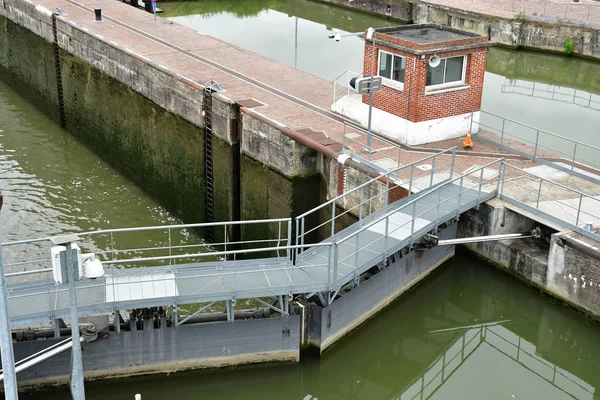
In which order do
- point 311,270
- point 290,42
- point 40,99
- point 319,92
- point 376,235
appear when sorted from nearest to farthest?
point 311,270
point 376,235
point 319,92
point 40,99
point 290,42

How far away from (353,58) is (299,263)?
2244cm

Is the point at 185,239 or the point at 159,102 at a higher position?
the point at 159,102

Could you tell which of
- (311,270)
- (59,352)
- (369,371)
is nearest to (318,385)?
(369,371)

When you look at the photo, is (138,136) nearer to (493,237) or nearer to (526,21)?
Result: (493,237)

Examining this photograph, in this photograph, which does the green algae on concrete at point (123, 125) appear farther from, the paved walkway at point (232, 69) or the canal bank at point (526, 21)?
the canal bank at point (526, 21)

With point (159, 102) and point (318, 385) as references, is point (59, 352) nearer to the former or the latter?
point (318, 385)

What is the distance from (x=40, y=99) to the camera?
31.3 meters

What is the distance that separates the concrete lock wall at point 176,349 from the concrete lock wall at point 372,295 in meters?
0.48

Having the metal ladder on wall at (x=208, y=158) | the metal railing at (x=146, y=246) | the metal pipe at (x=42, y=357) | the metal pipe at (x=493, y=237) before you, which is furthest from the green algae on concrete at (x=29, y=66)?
the metal pipe at (x=42, y=357)

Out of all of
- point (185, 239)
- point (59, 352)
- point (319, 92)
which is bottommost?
point (185, 239)

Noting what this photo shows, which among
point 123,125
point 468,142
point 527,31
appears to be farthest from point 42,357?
point 527,31

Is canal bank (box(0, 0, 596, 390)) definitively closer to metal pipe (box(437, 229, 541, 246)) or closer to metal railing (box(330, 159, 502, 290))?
metal railing (box(330, 159, 502, 290))

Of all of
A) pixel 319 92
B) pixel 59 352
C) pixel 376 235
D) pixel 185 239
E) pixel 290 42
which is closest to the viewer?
pixel 59 352

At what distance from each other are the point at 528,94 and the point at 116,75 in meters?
16.3
